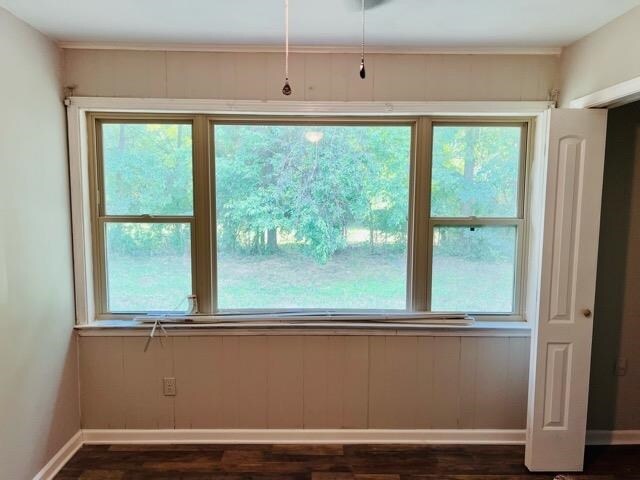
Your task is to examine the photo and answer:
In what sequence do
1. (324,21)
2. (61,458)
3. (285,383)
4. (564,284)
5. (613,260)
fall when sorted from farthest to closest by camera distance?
(285,383), (613,260), (61,458), (564,284), (324,21)

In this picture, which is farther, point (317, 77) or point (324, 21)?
point (317, 77)

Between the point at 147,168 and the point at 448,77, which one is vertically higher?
the point at 448,77

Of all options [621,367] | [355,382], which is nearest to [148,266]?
[355,382]

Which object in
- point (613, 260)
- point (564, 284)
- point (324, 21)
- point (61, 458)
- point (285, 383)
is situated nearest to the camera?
point (324, 21)

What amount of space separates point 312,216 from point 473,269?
1143 millimetres

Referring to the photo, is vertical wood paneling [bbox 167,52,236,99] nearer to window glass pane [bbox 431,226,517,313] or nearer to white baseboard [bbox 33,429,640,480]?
window glass pane [bbox 431,226,517,313]

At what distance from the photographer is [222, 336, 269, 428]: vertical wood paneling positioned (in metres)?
2.47

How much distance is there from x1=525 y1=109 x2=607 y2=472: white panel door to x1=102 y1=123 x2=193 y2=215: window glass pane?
84.5 inches

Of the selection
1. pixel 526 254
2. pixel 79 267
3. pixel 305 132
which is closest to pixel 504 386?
pixel 526 254

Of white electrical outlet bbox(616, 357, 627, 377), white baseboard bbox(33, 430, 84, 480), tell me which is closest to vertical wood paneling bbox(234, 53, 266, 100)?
white baseboard bbox(33, 430, 84, 480)

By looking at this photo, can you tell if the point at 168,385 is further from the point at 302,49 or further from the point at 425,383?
the point at 302,49

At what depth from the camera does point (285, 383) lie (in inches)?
98.4

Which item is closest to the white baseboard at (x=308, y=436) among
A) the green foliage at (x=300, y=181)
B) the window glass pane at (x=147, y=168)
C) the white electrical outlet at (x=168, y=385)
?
the white electrical outlet at (x=168, y=385)

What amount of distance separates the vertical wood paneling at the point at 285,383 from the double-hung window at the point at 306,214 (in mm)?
244
